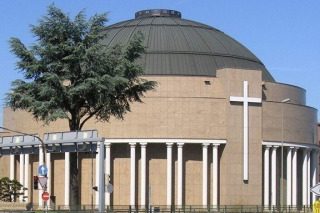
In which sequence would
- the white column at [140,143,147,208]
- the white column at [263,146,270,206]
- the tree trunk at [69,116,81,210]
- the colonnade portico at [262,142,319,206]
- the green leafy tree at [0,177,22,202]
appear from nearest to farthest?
the tree trunk at [69,116,81,210] < the green leafy tree at [0,177,22,202] < the white column at [140,143,147,208] < the white column at [263,146,270,206] < the colonnade portico at [262,142,319,206]

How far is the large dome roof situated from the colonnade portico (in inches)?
498

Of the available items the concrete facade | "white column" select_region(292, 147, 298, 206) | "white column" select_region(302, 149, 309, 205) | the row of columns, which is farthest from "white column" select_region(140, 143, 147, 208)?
"white column" select_region(302, 149, 309, 205)

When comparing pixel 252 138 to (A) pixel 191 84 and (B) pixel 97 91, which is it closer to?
(A) pixel 191 84

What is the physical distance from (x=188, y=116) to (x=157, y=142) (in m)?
5.00

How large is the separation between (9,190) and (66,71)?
36926 millimetres

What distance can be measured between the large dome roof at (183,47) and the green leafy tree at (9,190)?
23.3 meters

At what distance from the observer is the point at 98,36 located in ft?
220

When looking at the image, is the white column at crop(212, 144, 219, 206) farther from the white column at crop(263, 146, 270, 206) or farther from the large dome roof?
the large dome roof

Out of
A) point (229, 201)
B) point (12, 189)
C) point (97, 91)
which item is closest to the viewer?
point (97, 91)

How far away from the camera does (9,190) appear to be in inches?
3863

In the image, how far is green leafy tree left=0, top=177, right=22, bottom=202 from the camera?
96450 mm

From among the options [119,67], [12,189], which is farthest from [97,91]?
[12,189]

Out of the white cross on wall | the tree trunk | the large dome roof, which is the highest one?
the large dome roof

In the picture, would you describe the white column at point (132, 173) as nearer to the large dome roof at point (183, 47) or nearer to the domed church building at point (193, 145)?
the domed church building at point (193, 145)
